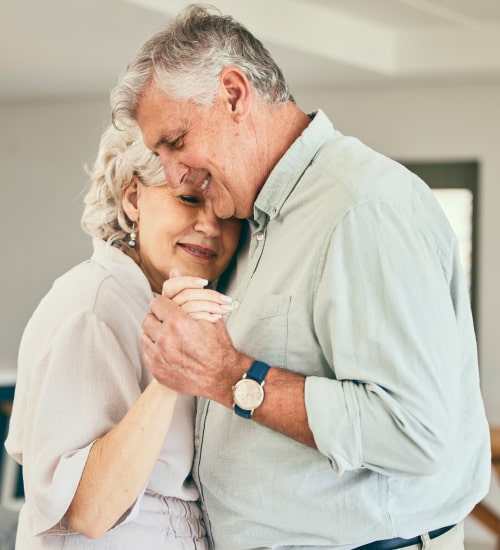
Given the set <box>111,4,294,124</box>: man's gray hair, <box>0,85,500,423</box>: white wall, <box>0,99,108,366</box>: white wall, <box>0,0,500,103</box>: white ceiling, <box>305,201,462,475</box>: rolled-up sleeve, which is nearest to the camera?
<box>305,201,462,475</box>: rolled-up sleeve

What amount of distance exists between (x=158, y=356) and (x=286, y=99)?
54 cm

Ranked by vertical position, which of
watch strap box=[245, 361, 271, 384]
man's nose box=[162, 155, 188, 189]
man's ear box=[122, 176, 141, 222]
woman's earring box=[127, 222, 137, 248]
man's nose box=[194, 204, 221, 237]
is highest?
man's nose box=[162, 155, 188, 189]

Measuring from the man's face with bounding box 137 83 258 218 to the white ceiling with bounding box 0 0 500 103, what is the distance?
10.8 feet

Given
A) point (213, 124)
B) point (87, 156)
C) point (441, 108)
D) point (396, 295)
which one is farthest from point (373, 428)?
point (87, 156)

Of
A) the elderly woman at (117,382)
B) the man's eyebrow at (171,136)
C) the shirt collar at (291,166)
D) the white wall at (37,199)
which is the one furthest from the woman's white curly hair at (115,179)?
the white wall at (37,199)

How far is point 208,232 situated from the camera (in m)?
1.70

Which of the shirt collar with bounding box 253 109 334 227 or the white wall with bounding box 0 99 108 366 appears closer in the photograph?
the shirt collar with bounding box 253 109 334 227

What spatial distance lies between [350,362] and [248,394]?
0.54 feet

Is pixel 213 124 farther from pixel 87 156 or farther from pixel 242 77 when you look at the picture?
pixel 87 156

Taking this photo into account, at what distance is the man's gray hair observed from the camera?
145 cm

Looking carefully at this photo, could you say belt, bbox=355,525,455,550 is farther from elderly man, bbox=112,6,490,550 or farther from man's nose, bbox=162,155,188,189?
man's nose, bbox=162,155,188,189

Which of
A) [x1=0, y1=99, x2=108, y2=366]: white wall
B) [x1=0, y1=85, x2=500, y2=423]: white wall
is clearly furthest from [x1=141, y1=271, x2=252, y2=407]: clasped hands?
[x1=0, y1=99, x2=108, y2=366]: white wall

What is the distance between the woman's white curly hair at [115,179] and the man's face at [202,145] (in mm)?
176

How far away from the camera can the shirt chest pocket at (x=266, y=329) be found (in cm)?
136
